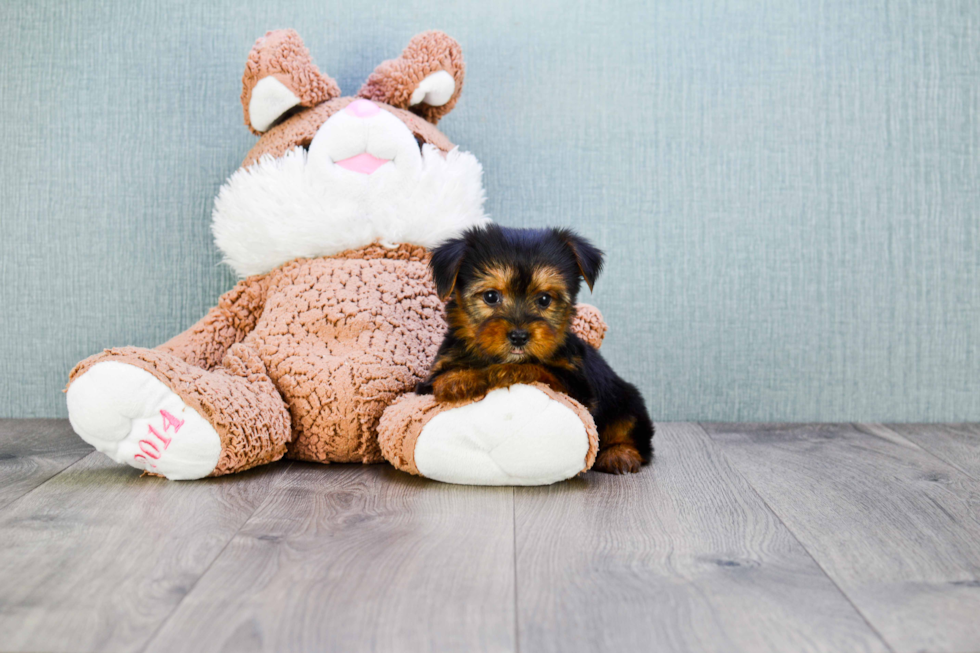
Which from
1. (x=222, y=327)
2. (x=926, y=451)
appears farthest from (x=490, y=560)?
(x=926, y=451)

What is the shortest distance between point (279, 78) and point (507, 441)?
137 cm

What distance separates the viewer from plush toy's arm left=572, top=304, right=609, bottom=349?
246cm

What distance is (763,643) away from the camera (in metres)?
1.17

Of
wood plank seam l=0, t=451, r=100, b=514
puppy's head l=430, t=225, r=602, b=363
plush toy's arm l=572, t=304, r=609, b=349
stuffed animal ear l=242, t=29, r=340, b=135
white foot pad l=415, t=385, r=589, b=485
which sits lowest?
wood plank seam l=0, t=451, r=100, b=514

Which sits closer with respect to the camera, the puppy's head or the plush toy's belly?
the puppy's head

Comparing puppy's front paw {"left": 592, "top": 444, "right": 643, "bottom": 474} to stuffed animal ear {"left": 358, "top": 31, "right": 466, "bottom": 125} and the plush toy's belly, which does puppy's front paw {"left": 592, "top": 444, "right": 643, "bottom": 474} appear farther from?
stuffed animal ear {"left": 358, "top": 31, "right": 466, "bottom": 125}

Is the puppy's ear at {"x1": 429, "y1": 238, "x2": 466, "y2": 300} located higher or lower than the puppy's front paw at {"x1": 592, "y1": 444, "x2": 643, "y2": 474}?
higher

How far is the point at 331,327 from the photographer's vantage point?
2326 millimetres

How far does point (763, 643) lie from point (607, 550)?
427 millimetres

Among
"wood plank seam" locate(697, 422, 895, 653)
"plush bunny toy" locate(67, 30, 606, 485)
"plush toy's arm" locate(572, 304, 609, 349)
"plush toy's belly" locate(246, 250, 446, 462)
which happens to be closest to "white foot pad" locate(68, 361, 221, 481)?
"plush bunny toy" locate(67, 30, 606, 485)

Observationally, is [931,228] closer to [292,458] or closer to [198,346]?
[292,458]

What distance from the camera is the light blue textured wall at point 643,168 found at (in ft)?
9.41

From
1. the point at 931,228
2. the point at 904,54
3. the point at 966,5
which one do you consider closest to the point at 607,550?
the point at 931,228

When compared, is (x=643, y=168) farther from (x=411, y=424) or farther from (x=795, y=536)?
(x=795, y=536)
